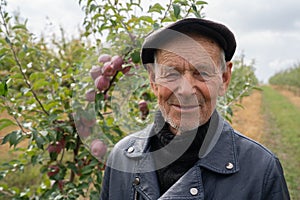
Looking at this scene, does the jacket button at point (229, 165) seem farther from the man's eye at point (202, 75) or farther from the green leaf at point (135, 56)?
the green leaf at point (135, 56)

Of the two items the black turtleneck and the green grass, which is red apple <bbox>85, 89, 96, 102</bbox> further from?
the green grass

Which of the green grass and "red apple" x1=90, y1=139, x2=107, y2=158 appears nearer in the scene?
"red apple" x1=90, y1=139, x2=107, y2=158

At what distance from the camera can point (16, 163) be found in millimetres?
1591

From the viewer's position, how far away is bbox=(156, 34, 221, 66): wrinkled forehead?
31.6 inches

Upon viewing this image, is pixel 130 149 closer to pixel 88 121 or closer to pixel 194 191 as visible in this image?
pixel 194 191

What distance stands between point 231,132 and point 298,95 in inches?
1022

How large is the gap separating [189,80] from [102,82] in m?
0.60

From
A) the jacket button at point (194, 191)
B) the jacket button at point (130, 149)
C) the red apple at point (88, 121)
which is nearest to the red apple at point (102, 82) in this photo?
the red apple at point (88, 121)

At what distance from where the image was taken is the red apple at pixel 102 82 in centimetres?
131

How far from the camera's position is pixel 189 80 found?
803 mm

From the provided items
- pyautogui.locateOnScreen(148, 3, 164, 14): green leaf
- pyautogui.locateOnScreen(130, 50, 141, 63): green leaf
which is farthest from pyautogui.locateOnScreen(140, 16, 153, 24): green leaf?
pyautogui.locateOnScreen(130, 50, 141, 63): green leaf

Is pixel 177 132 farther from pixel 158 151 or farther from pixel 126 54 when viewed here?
pixel 126 54

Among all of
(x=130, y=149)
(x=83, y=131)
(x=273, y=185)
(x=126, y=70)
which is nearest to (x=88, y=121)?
(x=83, y=131)

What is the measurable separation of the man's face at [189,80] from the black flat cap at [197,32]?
0.06 ft
